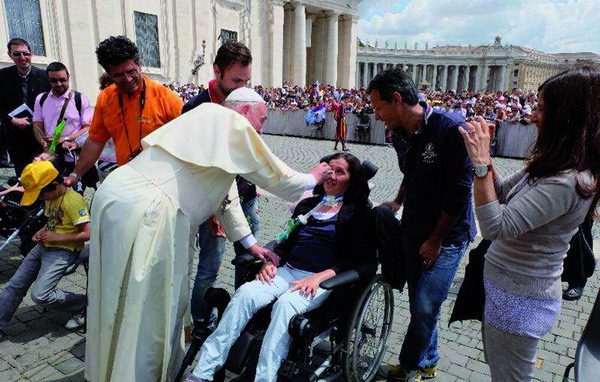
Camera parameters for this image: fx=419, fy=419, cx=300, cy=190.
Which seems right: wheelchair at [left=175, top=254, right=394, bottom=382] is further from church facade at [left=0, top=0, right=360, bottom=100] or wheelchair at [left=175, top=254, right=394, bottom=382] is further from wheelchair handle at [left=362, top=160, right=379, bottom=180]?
church facade at [left=0, top=0, right=360, bottom=100]

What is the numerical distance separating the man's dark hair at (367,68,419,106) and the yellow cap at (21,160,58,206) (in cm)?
271

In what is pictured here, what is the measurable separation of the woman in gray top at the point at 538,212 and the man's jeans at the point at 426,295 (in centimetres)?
65

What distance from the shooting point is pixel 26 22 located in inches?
773

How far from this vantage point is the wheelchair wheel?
8.66 ft

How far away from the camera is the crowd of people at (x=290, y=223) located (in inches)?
69.6

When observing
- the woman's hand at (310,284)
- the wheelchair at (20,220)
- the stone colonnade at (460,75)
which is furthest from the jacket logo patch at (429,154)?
the stone colonnade at (460,75)

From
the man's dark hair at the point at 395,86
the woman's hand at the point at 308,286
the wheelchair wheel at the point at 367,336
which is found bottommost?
the wheelchair wheel at the point at 367,336

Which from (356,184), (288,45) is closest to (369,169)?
(356,184)

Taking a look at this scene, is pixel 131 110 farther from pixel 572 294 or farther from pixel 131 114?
pixel 572 294

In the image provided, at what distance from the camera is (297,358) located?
8.02ft

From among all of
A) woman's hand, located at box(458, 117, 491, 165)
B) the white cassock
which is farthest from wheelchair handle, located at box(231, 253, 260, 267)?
woman's hand, located at box(458, 117, 491, 165)

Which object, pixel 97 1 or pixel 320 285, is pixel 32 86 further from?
pixel 97 1

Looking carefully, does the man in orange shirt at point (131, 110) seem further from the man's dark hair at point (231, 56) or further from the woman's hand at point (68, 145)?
the woman's hand at point (68, 145)

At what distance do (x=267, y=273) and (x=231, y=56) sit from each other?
1587 millimetres
